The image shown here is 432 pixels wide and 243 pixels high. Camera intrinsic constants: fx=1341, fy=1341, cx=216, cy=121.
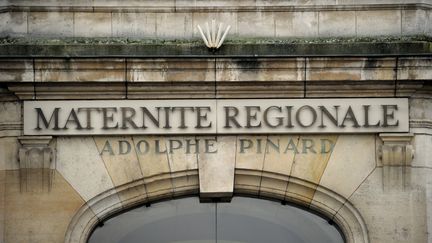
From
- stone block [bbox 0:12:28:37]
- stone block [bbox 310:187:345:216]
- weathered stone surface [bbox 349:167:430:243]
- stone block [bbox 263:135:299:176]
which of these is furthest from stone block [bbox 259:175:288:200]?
stone block [bbox 0:12:28:37]

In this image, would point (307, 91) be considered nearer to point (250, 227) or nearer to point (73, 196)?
point (250, 227)

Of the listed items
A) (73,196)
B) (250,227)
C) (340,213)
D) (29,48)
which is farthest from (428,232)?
(29,48)

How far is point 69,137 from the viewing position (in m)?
20.8

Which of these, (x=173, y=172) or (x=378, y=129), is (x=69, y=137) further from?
(x=378, y=129)

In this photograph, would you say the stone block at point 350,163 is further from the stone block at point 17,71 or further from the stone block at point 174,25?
the stone block at point 17,71

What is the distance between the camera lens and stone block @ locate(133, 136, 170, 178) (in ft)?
68.1

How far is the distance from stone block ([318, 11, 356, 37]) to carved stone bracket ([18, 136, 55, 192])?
4631 millimetres

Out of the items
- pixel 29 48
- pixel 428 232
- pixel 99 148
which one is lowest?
pixel 428 232

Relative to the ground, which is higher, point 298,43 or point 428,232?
point 298,43

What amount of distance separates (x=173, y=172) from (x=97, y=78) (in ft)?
6.13

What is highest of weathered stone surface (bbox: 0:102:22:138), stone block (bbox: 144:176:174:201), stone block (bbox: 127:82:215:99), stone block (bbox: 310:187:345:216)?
stone block (bbox: 127:82:215:99)

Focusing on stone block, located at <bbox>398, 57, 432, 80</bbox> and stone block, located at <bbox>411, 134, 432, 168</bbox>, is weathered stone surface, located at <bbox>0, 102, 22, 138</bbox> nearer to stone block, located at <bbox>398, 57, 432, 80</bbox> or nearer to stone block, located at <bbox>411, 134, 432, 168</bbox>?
stone block, located at <bbox>398, 57, 432, 80</bbox>

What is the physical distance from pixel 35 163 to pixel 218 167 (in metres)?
2.82

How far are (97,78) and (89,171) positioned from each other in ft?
4.79
